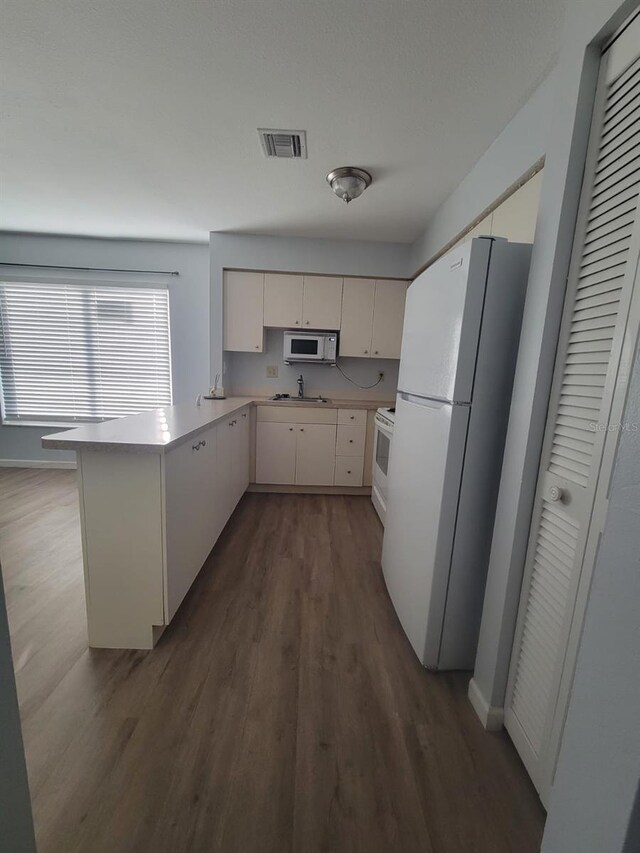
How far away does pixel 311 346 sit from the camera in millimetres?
3268

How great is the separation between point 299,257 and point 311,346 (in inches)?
33.7

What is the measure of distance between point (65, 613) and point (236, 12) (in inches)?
104

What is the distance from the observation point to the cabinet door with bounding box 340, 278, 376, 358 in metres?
3.23

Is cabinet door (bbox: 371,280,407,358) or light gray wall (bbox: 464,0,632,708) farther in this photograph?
cabinet door (bbox: 371,280,407,358)

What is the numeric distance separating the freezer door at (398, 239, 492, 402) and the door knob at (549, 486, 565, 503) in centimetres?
40

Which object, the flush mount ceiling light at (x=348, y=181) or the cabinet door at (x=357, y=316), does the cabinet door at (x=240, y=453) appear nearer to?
the cabinet door at (x=357, y=316)

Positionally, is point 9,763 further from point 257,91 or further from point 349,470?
point 349,470

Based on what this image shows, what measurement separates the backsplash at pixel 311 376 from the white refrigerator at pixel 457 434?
210 centimetres

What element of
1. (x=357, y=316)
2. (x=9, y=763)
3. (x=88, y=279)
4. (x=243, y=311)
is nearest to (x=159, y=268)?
(x=88, y=279)

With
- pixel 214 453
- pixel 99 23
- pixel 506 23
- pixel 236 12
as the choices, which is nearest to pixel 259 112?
pixel 236 12

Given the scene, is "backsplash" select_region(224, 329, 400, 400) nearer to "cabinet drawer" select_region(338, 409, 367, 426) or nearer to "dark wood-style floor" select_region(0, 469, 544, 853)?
"cabinet drawer" select_region(338, 409, 367, 426)

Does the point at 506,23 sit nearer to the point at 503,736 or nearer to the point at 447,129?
the point at 447,129

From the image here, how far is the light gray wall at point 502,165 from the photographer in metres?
1.30

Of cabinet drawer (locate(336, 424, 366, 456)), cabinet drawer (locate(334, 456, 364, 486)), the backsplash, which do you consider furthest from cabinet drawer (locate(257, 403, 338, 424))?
the backsplash
